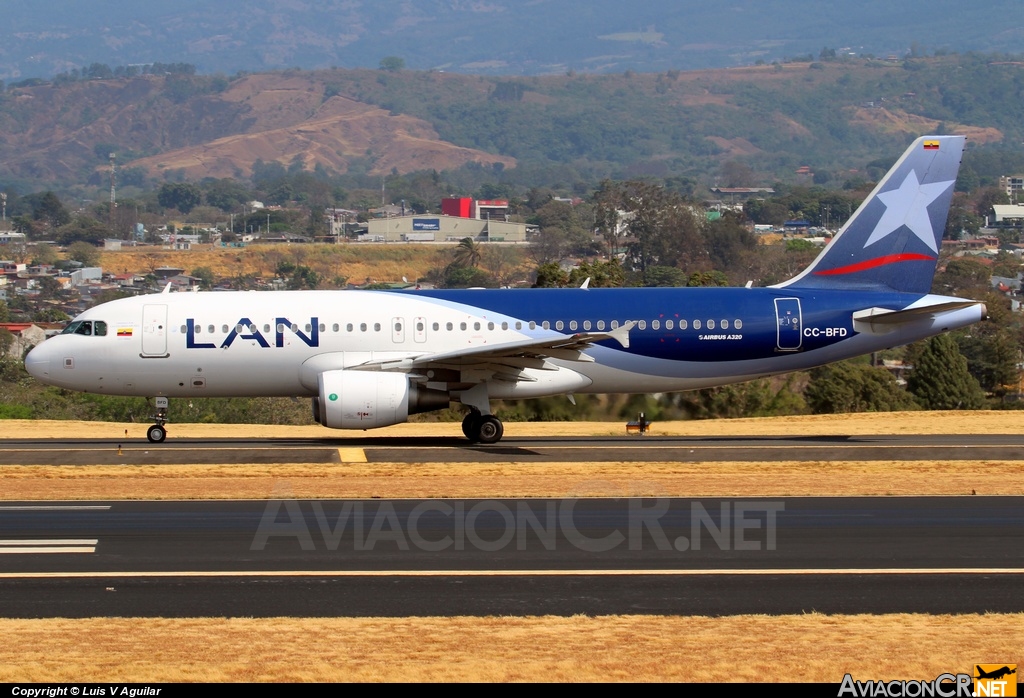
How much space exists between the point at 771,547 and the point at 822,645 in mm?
4805

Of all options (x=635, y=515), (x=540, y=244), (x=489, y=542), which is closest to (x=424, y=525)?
(x=489, y=542)

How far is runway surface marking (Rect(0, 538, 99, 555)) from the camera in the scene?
17859 millimetres

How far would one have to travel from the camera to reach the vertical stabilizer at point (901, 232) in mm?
32031

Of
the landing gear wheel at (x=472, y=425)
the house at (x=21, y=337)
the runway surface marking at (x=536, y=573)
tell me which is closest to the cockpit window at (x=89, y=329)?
the landing gear wheel at (x=472, y=425)

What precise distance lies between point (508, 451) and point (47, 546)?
39.1 ft

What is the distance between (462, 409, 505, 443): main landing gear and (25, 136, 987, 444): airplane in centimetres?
3

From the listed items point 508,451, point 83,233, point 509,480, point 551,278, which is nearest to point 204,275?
point 83,233

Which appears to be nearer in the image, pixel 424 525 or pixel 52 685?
pixel 52 685

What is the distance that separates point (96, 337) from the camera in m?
30.2

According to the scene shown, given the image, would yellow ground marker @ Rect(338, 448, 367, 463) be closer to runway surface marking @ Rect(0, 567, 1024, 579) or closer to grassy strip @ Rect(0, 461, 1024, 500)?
grassy strip @ Rect(0, 461, 1024, 500)

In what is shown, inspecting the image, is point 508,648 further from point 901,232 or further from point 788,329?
point 901,232

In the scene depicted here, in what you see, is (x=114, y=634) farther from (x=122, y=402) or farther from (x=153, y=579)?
(x=122, y=402)

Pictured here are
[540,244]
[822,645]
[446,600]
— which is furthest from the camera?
[540,244]

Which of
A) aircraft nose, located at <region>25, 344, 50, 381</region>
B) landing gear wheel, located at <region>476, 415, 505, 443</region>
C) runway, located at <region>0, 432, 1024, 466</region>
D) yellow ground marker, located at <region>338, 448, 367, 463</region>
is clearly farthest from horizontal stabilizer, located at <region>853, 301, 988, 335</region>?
aircraft nose, located at <region>25, 344, 50, 381</region>
